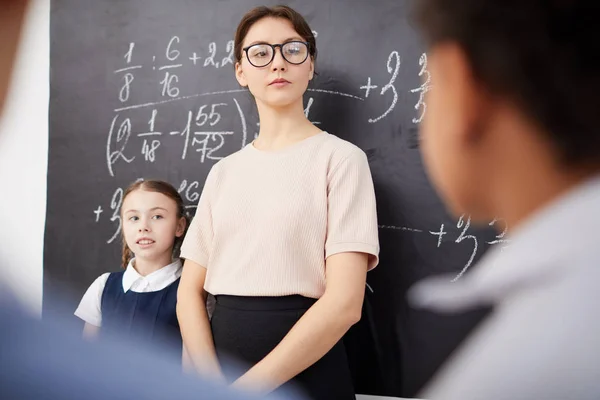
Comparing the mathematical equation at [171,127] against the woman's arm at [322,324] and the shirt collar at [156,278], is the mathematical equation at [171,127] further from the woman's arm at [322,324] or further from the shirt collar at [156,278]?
the woman's arm at [322,324]

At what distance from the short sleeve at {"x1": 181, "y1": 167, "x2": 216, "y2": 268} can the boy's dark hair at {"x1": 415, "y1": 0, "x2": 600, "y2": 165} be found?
3.04ft

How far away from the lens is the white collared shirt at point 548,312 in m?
0.23

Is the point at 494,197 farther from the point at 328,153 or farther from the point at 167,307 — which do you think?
the point at 167,307

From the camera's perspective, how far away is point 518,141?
0.25 m

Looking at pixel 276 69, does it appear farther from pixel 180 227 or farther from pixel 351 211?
pixel 180 227

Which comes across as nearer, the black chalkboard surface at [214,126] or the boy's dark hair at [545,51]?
the boy's dark hair at [545,51]

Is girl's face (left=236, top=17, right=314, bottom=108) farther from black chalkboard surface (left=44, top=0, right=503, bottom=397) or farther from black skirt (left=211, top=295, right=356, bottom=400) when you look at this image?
black skirt (left=211, top=295, right=356, bottom=400)

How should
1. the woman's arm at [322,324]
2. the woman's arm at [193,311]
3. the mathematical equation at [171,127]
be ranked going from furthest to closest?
the mathematical equation at [171,127] → the woman's arm at [193,311] → the woman's arm at [322,324]

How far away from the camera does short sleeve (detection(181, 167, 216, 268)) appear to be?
44.8 inches

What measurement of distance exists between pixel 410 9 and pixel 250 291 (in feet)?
2.65

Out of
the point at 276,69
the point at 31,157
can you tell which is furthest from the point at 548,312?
the point at 31,157

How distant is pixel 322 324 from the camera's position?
0.94 metres

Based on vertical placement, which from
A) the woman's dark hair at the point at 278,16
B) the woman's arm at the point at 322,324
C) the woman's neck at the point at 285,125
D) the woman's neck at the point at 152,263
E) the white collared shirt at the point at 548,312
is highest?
the woman's dark hair at the point at 278,16

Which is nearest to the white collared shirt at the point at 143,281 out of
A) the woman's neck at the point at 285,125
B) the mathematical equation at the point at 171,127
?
the mathematical equation at the point at 171,127
